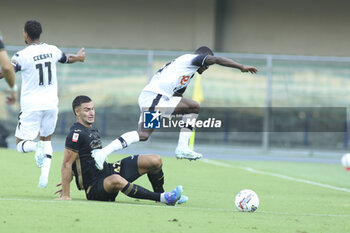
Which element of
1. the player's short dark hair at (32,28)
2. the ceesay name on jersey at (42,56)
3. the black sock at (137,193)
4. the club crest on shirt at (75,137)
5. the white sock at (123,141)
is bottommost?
the black sock at (137,193)

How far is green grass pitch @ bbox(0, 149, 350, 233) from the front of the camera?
639cm

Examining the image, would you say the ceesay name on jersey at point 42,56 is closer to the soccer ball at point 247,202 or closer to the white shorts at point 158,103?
the white shorts at point 158,103

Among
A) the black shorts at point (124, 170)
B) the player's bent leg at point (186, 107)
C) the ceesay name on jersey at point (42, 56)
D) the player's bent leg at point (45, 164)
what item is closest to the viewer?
the black shorts at point (124, 170)

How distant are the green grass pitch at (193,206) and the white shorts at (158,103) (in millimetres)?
1217

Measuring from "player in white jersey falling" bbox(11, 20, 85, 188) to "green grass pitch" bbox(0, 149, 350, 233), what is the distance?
0.55 metres

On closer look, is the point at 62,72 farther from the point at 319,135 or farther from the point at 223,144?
the point at 319,135

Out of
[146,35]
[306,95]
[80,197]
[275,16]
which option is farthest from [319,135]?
[80,197]

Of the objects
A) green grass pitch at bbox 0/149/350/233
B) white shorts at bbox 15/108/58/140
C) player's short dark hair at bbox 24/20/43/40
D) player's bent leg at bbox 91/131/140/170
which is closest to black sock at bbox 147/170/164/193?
green grass pitch at bbox 0/149/350/233

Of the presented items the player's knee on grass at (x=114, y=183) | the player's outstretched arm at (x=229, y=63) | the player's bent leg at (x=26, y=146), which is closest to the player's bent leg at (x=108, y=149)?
the player's knee on grass at (x=114, y=183)

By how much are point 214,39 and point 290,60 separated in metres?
4.78

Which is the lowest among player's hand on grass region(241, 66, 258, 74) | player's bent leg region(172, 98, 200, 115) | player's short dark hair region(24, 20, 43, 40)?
player's bent leg region(172, 98, 200, 115)

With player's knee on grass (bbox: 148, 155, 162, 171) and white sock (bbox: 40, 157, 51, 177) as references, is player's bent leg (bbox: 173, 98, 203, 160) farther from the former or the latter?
white sock (bbox: 40, 157, 51, 177)

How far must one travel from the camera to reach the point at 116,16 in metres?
24.2

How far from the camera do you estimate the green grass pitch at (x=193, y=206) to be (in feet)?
21.0
